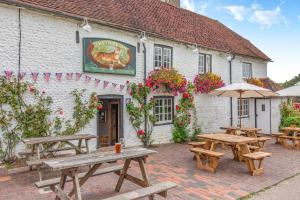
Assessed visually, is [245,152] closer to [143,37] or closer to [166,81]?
[166,81]

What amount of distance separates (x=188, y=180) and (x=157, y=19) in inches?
363

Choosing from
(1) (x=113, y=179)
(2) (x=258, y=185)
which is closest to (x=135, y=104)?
(1) (x=113, y=179)

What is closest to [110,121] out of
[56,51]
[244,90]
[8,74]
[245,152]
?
[56,51]

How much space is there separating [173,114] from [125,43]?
4.20 meters

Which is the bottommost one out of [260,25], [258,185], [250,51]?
[258,185]

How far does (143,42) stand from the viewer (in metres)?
11.5

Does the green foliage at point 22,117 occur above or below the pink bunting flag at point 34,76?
below

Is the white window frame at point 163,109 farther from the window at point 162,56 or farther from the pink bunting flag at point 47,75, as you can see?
the pink bunting flag at point 47,75

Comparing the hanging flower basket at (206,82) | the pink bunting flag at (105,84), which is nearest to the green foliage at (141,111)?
the pink bunting flag at (105,84)

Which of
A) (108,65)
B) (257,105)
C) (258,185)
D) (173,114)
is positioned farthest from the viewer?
(257,105)

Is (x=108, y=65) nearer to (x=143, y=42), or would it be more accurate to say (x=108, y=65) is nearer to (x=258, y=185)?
(x=143, y=42)

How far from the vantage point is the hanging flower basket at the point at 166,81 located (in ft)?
37.5

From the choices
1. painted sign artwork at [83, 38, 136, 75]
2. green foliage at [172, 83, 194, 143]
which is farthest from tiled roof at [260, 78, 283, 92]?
painted sign artwork at [83, 38, 136, 75]

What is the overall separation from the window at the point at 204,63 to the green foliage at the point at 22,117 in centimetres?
799
